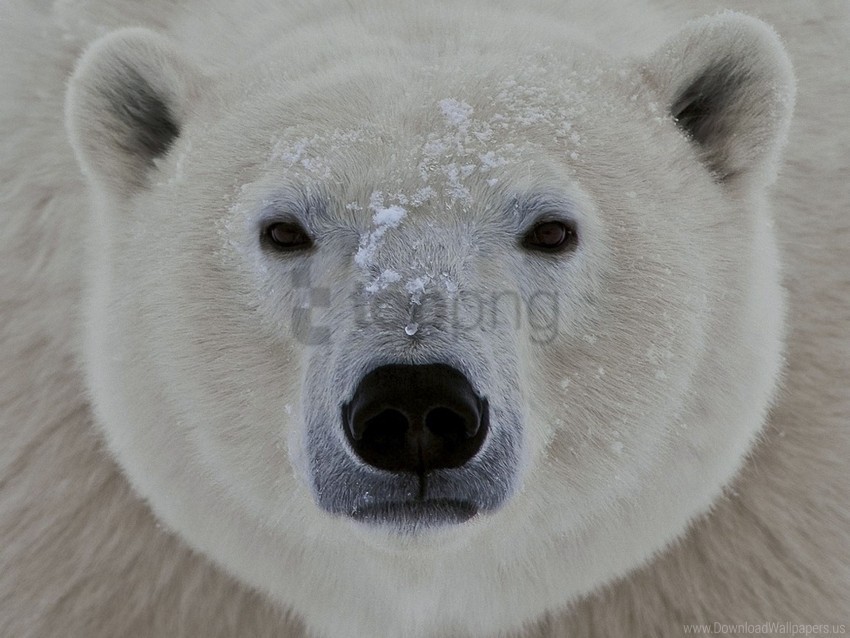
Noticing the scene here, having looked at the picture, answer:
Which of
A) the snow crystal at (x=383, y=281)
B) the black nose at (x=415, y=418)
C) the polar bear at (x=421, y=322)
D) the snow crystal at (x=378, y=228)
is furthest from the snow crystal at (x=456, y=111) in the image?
the black nose at (x=415, y=418)

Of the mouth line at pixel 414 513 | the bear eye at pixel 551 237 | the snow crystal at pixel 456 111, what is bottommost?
the mouth line at pixel 414 513

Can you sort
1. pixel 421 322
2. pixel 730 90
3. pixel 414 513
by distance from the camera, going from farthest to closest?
1. pixel 730 90
2. pixel 414 513
3. pixel 421 322

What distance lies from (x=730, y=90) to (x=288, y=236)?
125 centimetres

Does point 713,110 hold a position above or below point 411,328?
above

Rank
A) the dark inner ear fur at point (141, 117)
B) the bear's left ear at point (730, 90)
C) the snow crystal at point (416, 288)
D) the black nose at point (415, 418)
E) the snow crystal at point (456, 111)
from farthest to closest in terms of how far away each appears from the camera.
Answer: the dark inner ear fur at point (141, 117), the bear's left ear at point (730, 90), the snow crystal at point (456, 111), the snow crystal at point (416, 288), the black nose at point (415, 418)

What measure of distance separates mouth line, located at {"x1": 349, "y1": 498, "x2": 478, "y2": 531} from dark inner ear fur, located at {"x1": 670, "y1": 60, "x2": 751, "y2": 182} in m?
1.18

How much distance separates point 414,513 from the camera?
238 cm

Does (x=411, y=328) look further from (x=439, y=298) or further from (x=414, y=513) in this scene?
(x=414, y=513)

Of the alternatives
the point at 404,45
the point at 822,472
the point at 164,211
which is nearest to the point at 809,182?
the point at 822,472

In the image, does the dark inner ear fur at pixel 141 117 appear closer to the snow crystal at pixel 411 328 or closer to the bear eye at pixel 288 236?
the bear eye at pixel 288 236

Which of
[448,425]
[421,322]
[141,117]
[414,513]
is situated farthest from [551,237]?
[141,117]

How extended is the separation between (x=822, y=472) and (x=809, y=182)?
96cm

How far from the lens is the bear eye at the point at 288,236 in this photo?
8.36ft

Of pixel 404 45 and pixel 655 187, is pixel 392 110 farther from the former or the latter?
pixel 655 187
